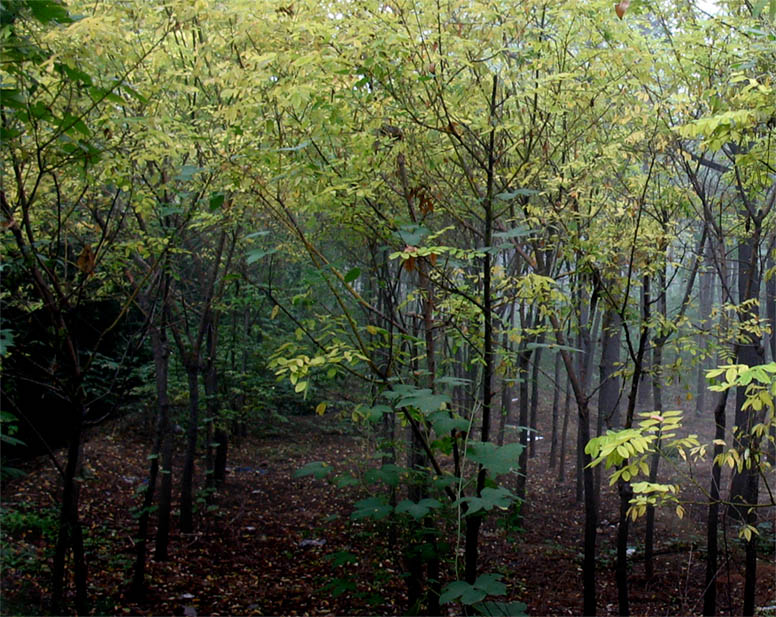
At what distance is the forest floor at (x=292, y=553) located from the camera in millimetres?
5758

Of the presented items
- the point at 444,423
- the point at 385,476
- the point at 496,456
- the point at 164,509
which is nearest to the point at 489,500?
the point at 496,456

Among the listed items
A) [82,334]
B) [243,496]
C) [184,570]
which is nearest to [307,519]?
[243,496]

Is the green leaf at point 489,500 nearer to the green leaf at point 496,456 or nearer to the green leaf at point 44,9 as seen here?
the green leaf at point 496,456

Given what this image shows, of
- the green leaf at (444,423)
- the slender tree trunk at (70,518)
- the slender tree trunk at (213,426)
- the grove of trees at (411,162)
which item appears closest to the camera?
the green leaf at (444,423)

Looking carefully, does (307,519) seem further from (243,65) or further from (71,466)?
(243,65)

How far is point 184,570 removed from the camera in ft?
22.4

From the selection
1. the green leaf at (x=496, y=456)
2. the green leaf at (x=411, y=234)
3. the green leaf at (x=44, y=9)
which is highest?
the green leaf at (x=44, y=9)

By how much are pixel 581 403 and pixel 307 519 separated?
5489 millimetres

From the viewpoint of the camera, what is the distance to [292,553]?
771 cm

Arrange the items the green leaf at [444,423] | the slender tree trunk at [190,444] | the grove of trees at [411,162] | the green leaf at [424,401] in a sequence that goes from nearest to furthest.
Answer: the green leaf at [424,401] → the green leaf at [444,423] → the grove of trees at [411,162] → the slender tree trunk at [190,444]

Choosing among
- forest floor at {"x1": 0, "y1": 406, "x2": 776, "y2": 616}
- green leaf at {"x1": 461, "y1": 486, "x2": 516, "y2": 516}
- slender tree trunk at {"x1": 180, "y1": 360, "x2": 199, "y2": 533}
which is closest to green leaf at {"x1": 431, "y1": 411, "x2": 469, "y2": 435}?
green leaf at {"x1": 461, "y1": 486, "x2": 516, "y2": 516}

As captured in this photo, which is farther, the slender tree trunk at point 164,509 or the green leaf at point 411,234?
the slender tree trunk at point 164,509

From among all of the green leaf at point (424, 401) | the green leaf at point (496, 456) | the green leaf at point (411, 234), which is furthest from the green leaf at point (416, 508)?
the green leaf at point (411, 234)

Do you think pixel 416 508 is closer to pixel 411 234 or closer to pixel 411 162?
pixel 411 234
